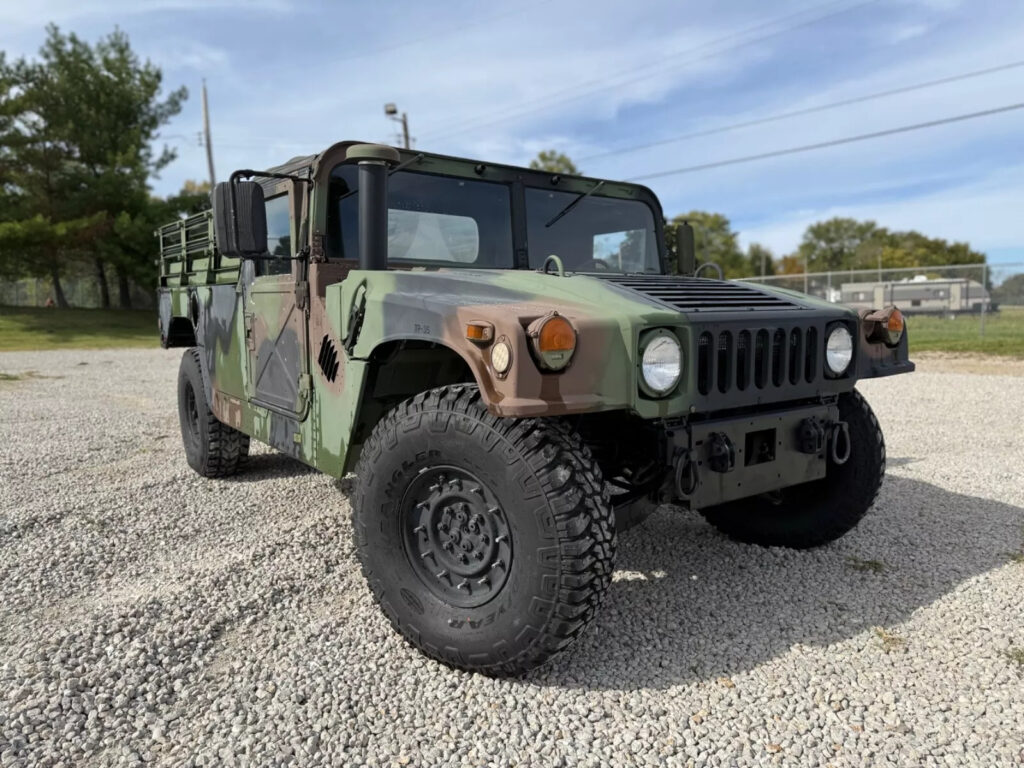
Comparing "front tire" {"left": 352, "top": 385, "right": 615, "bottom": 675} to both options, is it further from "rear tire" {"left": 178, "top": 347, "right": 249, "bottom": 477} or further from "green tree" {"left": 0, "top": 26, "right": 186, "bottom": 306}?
"green tree" {"left": 0, "top": 26, "right": 186, "bottom": 306}

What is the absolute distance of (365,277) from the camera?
2965 millimetres

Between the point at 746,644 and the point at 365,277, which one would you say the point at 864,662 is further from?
the point at 365,277

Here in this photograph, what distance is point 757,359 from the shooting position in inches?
110

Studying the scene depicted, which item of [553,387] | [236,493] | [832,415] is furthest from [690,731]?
[236,493]

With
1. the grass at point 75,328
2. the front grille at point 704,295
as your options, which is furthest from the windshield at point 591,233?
the grass at point 75,328

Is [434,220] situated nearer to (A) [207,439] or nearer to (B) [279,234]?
(B) [279,234]

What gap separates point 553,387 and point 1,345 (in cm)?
2167

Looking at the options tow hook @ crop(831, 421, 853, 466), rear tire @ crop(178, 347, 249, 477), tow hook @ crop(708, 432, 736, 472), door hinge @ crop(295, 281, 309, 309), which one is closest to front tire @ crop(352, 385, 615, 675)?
tow hook @ crop(708, 432, 736, 472)

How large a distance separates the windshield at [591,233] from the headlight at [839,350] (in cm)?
128

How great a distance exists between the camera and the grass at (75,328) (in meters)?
20.5

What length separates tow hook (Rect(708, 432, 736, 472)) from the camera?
2613mm

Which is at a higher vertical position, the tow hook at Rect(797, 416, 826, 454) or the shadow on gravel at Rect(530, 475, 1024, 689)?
the tow hook at Rect(797, 416, 826, 454)

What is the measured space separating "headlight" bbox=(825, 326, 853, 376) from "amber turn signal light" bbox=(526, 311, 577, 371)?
1342 mm

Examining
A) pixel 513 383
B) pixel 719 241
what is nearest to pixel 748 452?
pixel 513 383
